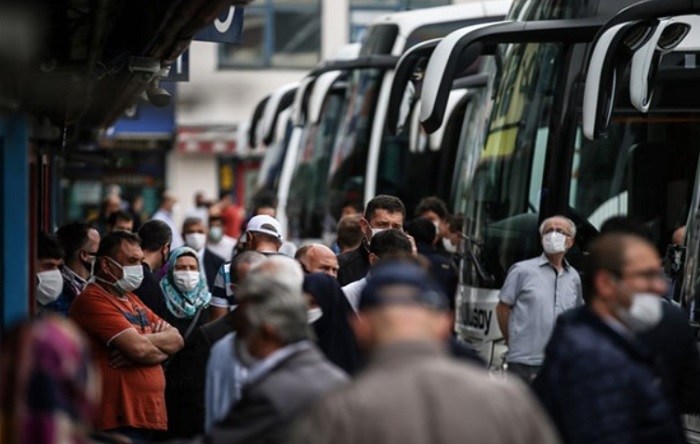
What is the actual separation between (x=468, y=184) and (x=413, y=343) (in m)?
10.6

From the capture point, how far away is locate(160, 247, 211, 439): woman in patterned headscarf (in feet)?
34.8

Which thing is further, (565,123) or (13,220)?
(565,123)

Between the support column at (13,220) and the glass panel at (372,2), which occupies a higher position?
the glass panel at (372,2)

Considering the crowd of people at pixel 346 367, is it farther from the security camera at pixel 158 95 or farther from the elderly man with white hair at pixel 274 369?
the security camera at pixel 158 95

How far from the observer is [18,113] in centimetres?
738

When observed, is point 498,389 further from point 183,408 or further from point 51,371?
point 183,408

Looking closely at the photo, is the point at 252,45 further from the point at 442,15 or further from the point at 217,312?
the point at 217,312

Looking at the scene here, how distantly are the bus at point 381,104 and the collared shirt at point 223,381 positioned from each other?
1454 cm

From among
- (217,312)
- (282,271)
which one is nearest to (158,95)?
(217,312)

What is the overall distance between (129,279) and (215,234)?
9.61 metres

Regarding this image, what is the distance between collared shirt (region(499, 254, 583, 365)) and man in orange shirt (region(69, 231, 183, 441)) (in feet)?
9.17

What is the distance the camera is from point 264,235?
11961 mm

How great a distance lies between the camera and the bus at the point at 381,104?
2242 centimetres

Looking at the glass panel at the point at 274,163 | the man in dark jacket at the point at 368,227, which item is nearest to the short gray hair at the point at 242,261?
the man in dark jacket at the point at 368,227
